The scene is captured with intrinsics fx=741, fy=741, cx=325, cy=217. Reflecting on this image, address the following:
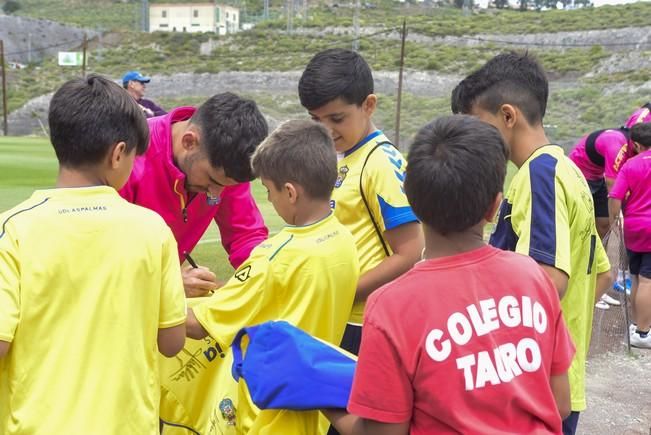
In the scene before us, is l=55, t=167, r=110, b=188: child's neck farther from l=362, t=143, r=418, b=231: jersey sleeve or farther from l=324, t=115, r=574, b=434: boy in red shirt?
→ l=362, t=143, r=418, b=231: jersey sleeve

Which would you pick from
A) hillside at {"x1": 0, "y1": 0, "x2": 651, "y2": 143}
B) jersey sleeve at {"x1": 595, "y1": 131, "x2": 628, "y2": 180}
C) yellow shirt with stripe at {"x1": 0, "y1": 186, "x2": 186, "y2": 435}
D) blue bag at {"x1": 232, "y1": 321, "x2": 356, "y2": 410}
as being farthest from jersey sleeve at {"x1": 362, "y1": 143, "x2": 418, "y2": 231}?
hillside at {"x1": 0, "y1": 0, "x2": 651, "y2": 143}

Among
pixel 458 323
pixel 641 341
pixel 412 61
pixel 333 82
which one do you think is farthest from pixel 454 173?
pixel 412 61

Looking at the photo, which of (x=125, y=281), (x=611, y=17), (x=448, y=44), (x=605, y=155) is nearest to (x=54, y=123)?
(x=125, y=281)

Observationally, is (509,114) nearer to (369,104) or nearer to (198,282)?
(369,104)

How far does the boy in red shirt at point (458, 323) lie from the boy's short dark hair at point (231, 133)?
4.05 feet

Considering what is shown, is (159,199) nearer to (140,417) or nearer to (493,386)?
(140,417)

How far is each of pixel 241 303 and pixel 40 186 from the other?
52.0 feet

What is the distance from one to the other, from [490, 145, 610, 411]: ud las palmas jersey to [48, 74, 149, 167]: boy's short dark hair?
1.59m

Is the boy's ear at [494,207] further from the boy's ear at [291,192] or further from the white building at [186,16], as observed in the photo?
the white building at [186,16]

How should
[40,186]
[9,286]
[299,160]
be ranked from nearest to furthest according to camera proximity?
[9,286], [299,160], [40,186]

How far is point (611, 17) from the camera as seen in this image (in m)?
77.2

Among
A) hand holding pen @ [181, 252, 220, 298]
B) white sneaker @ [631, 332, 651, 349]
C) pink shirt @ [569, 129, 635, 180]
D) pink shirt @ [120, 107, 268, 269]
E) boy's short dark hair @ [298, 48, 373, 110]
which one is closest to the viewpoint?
hand holding pen @ [181, 252, 220, 298]

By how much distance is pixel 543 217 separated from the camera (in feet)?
9.65

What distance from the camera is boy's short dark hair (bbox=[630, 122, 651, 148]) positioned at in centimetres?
747
